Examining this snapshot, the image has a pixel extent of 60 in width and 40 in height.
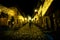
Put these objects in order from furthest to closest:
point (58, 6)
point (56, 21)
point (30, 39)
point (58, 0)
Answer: point (56, 21) < point (58, 6) < point (58, 0) < point (30, 39)

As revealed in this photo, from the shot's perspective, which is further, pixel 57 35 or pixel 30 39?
pixel 57 35

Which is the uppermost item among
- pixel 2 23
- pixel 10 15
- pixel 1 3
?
pixel 1 3

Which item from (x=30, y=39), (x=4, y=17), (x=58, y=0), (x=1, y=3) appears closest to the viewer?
(x=30, y=39)

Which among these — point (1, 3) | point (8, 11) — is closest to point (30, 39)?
point (1, 3)

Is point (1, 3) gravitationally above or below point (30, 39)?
above

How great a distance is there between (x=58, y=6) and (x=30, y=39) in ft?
8.43

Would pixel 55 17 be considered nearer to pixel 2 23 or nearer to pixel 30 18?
pixel 2 23

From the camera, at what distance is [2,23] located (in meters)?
10.9

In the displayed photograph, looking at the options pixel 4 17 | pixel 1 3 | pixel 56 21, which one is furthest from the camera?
pixel 4 17

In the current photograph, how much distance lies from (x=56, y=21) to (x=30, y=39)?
2538 mm

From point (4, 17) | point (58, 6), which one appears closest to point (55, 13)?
point (58, 6)

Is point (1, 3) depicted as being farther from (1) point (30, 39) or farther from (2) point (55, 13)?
(1) point (30, 39)

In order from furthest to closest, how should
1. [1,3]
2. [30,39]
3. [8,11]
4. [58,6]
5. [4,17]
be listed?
[8,11], [4,17], [1,3], [58,6], [30,39]

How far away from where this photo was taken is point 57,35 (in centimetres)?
668
